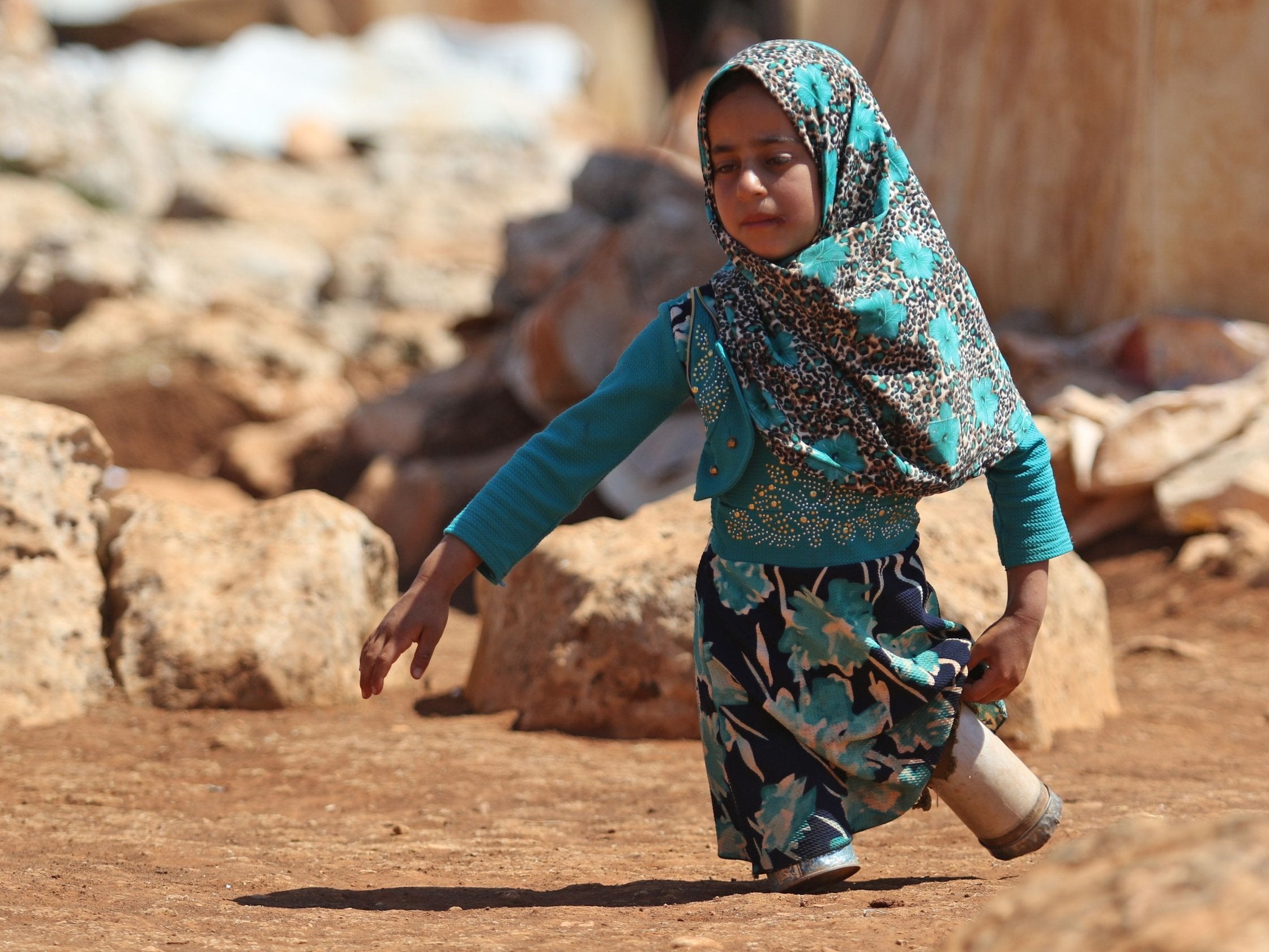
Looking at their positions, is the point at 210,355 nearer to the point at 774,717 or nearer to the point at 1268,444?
the point at 1268,444

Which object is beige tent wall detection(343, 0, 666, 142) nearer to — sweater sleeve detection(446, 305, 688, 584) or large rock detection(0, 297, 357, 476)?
large rock detection(0, 297, 357, 476)

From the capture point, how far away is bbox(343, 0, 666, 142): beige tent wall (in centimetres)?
2241

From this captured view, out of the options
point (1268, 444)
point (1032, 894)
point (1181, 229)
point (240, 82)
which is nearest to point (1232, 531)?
point (1268, 444)

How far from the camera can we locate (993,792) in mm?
2428

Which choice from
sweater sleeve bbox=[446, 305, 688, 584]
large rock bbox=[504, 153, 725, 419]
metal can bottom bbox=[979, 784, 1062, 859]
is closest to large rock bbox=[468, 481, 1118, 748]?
metal can bottom bbox=[979, 784, 1062, 859]

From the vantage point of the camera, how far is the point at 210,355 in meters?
9.39

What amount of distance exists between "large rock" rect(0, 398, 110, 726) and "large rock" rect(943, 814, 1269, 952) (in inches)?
120

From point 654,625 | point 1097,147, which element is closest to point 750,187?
point 654,625

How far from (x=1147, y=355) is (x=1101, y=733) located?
2834 mm

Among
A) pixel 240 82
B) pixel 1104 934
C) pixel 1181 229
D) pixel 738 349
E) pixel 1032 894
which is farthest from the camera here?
pixel 240 82

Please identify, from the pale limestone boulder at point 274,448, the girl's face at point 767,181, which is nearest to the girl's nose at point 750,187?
the girl's face at point 767,181

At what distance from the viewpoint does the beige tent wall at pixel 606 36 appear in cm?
2241

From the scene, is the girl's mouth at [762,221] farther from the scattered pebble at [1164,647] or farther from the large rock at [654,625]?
the scattered pebble at [1164,647]

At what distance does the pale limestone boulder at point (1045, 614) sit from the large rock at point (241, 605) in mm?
1647
